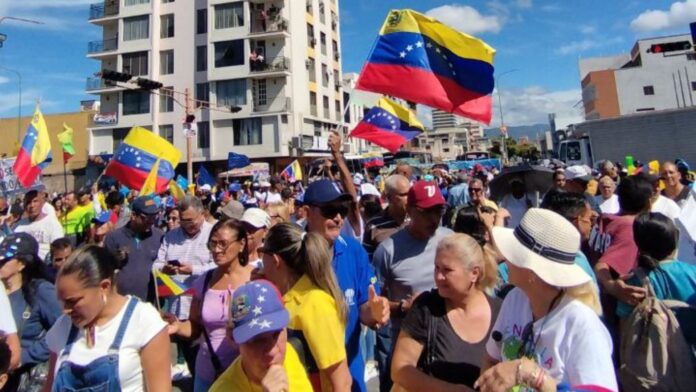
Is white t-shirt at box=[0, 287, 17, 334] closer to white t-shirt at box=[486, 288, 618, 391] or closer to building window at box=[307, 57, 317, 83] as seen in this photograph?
white t-shirt at box=[486, 288, 618, 391]

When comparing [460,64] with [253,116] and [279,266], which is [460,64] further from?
[253,116]

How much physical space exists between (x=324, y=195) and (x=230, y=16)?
125ft

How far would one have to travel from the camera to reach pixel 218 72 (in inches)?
1446

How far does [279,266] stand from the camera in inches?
106

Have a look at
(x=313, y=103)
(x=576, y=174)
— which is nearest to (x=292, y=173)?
(x=576, y=174)

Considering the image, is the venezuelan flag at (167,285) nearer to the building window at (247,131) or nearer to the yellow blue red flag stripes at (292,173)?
the yellow blue red flag stripes at (292,173)

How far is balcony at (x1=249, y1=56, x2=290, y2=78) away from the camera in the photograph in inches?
1414

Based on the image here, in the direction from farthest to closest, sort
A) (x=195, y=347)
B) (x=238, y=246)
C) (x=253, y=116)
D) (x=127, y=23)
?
1. (x=127, y=23)
2. (x=253, y=116)
3. (x=195, y=347)
4. (x=238, y=246)

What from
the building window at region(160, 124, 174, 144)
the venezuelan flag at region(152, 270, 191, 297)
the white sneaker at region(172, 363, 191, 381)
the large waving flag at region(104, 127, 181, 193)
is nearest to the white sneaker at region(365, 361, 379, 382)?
the white sneaker at region(172, 363, 191, 381)

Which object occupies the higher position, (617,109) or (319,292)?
(617,109)

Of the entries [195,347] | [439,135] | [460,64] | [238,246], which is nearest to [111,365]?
[238,246]

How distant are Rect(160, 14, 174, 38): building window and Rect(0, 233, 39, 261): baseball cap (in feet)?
129

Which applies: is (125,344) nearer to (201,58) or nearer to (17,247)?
(17,247)

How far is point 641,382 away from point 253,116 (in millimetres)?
35709
